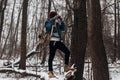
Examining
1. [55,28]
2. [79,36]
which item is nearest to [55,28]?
[55,28]

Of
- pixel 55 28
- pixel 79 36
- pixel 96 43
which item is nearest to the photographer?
pixel 96 43

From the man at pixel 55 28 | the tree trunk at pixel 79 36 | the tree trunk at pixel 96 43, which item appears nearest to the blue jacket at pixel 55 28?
the man at pixel 55 28

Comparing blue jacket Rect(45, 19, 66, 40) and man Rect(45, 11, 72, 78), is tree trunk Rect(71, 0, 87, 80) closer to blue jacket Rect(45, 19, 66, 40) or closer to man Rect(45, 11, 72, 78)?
man Rect(45, 11, 72, 78)

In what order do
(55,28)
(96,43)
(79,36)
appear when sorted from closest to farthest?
(96,43), (55,28), (79,36)

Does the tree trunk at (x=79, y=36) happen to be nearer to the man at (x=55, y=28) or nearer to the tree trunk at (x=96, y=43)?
the man at (x=55, y=28)

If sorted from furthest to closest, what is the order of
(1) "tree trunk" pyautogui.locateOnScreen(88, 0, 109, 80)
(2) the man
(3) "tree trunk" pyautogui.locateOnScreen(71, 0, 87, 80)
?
(3) "tree trunk" pyautogui.locateOnScreen(71, 0, 87, 80)
(2) the man
(1) "tree trunk" pyautogui.locateOnScreen(88, 0, 109, 80)

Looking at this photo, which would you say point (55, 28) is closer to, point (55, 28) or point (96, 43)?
point (55, 28)

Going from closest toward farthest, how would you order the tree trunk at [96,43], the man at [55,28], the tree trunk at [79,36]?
the tree trunk at [96,43] < the man at [55,28] < the tree trunk at [79,36]

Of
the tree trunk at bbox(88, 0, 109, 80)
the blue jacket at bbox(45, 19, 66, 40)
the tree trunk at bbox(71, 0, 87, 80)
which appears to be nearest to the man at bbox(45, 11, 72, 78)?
the blue jacket at bbox(45, 19, 66, 40)

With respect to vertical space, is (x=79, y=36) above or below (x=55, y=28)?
below

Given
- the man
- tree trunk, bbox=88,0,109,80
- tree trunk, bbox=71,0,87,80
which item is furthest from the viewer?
tree trunk, bbox=71,0,87,80

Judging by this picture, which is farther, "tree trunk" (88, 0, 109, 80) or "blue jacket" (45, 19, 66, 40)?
"blue jacket" (45, 19, 66, 40)

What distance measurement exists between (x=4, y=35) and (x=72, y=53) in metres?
62.5

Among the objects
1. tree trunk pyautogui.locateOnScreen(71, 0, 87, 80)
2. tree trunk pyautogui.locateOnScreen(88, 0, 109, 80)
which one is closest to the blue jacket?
tree trunk pyautogui.locateOnScreen(88, 0, 109, 80)
